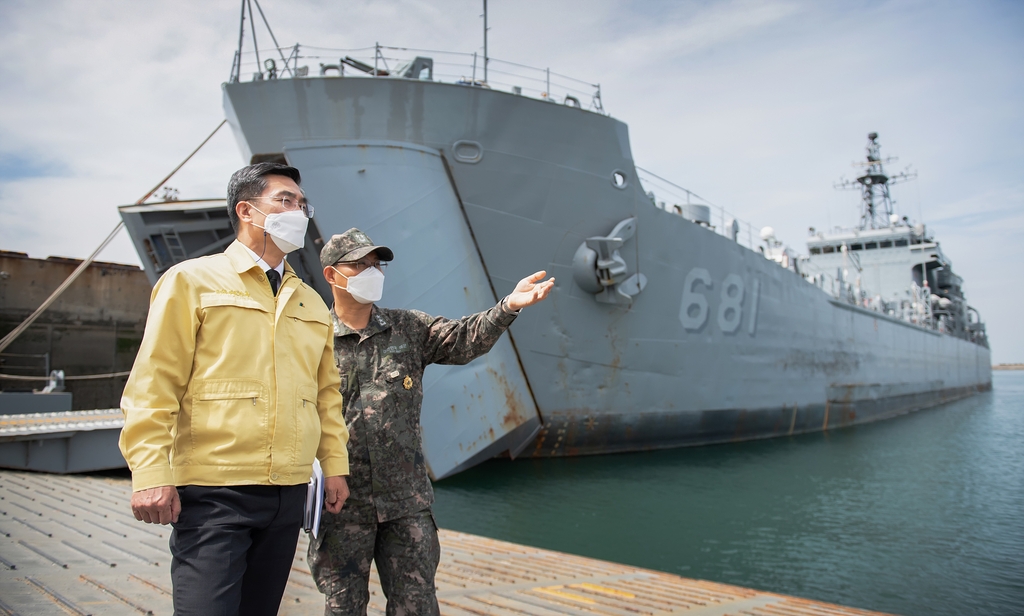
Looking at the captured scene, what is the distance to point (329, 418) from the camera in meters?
1.85

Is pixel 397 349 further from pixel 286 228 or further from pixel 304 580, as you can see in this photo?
pixel 304 580

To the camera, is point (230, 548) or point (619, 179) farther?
point (619, 179)

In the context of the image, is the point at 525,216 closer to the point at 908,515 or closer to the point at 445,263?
the point at 445,263

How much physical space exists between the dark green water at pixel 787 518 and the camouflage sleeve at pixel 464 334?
407cm

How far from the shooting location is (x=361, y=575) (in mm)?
2051

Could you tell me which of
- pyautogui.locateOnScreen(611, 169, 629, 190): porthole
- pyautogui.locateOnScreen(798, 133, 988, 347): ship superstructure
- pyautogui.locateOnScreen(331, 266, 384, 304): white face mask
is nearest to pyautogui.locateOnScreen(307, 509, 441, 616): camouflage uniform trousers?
pyautogui.locateOnScreen(331, 266, 384, 304): white face mask

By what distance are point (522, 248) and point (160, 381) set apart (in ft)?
24.2

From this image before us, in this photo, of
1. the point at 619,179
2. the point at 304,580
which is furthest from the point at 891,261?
the point at 304,580

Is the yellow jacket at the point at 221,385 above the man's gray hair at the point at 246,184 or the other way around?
the other way around

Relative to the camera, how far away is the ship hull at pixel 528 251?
7656mm

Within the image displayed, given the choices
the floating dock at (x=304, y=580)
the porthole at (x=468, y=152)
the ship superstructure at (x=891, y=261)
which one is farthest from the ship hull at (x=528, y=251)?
the ship superstructure at (x=891, y=261)

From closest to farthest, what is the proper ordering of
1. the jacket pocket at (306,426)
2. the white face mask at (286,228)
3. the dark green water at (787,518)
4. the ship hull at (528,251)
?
the jacket pocket at (306,426) < the white face mask at (286,228) < the dark green water at (787,518) < the ship hull at (528,251)

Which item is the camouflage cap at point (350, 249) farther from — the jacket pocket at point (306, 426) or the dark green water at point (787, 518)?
the dark green water at point (787, 518)

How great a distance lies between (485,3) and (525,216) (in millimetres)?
2809
